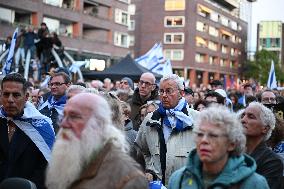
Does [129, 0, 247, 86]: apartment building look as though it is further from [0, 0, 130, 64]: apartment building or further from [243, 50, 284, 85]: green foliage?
[0, 0, 130, 64]: apartment building

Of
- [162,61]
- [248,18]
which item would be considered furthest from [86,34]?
[248,18]

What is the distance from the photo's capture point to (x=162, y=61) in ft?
69.1

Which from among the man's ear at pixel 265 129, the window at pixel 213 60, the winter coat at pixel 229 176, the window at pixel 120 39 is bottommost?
the winter coat at pixel 229 176


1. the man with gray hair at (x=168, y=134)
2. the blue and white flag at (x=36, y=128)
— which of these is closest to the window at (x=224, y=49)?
the man with gray hair at (x=168, y=134)

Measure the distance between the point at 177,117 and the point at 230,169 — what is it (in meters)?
2.10

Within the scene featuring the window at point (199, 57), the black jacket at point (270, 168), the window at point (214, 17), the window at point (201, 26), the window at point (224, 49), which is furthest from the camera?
the window at point (224, 49)

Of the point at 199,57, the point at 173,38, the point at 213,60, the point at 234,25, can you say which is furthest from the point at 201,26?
the point at 234,25

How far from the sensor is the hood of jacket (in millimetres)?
3268

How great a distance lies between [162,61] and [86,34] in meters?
34.0

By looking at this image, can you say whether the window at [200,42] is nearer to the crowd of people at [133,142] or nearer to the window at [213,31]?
the window at [213,31]

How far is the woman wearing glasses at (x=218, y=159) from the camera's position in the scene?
331 cm

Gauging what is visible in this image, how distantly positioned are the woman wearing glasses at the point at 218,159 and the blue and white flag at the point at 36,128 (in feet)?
6.05

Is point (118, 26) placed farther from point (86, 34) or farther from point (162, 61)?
point (162, 61)

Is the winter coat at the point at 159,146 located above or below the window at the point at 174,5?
below
